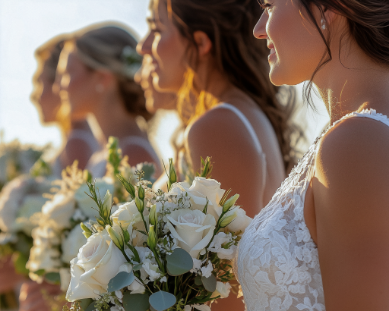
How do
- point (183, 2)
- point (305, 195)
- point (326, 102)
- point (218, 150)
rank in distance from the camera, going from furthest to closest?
point (183, 2) → point (218, 150) → point (326, 102) → point (305, 195)

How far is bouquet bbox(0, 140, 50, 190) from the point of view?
6.12 meters

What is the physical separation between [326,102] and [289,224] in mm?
627

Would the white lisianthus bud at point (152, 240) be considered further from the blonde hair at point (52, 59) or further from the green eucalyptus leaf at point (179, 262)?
the blonde hair at point (52, 59)

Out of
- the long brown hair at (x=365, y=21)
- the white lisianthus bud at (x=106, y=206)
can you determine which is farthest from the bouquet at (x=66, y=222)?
the long brown hair at (x=365, y=21)

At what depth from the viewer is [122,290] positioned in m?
1.82

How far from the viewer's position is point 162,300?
5.66 ft

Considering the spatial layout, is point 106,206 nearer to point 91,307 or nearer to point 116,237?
point 116,237

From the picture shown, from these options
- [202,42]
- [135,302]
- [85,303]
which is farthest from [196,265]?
[202,42]

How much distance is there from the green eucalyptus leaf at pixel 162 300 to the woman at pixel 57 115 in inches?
199

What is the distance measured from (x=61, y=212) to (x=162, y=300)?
5.58ft

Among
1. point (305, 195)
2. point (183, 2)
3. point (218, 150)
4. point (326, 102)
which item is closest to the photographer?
point (305, 195)

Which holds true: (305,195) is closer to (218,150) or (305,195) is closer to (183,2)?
(218,150)

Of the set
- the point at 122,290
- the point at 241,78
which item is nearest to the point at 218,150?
the point at 241,78

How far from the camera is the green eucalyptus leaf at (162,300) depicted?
171 cm
